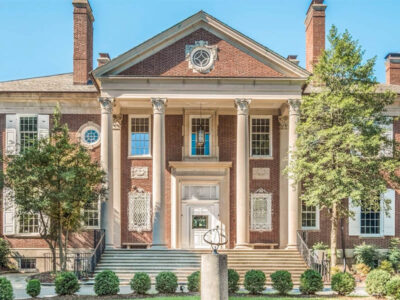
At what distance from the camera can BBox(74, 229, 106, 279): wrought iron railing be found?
24.2 m

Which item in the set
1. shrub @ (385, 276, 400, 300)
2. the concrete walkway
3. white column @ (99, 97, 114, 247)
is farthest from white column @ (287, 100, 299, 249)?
shrub @ (385, 276, 400, 300)

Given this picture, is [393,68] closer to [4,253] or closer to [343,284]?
[343,284]

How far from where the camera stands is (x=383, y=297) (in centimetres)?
1928

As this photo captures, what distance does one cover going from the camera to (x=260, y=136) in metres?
31.0

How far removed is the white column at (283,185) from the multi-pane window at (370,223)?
3936mm

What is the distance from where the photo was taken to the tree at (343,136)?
78.0 ft

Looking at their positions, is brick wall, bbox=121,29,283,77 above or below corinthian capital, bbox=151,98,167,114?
above

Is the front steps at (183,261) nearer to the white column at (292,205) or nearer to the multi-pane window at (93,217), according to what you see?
the white column at (292,205)

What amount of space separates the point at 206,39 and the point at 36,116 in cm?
936

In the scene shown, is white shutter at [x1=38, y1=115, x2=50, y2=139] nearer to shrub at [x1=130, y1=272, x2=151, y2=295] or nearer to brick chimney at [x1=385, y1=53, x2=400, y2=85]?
shrub at [x1=130, y1=272, x2=151, y2=295]

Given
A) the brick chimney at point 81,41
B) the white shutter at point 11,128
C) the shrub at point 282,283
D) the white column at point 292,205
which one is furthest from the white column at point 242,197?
the white shutter at point 11,128

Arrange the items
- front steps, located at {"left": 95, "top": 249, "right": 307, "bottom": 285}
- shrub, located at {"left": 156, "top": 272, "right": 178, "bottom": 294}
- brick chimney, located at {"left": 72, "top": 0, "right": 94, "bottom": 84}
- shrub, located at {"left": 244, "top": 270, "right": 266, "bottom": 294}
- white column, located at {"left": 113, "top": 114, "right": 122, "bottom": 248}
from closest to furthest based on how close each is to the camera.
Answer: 1. shrub, located at {"left": 156, "top": 272, "right": 178, "bottom": 294}
2. shrub, located at {"left": 244, "top": 270, "right": 266, "bottom": 294}
3. front steps, located at {"left": 95, "top": 249, "right": 307, "bottom": 285}
4. white column, located at {"left": 113, "top": 114, "right": 122, "bottom": 248}
5. brick chimney, located at {"left": 72, "top": 0, "right": 94, "bottom": 84}

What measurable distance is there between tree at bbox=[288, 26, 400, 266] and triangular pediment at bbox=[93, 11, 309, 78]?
273 cm

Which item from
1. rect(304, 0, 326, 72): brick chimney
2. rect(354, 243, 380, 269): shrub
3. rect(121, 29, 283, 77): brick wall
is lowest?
rect(354, 243, 380, 269): shrub
